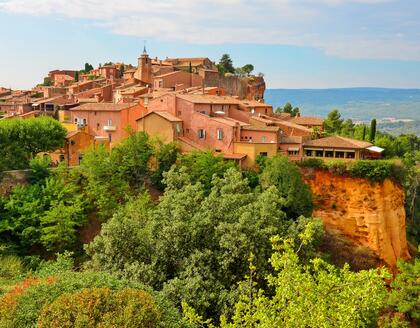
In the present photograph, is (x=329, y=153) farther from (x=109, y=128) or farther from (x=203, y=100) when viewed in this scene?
(x=109, y=128)

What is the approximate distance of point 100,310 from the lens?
43.4 feet

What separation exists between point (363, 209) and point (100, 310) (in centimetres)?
2786

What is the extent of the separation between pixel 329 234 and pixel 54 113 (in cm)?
3589

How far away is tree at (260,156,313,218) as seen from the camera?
114ft

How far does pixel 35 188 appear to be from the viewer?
112 ft

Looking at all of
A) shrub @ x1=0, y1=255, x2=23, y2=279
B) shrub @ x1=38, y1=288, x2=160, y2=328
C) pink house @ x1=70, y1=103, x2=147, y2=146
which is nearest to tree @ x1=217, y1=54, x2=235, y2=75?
pink house @ x1=70, y1=103, x2=147, y2=146

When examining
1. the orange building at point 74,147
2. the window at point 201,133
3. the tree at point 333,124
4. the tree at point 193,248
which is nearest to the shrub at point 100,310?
the tree at point 193,248

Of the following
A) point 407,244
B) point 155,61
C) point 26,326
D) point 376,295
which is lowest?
point 407,244

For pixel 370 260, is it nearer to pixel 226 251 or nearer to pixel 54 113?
pixel 226 251

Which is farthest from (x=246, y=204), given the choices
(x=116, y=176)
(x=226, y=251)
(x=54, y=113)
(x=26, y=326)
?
(x=54, y=113)

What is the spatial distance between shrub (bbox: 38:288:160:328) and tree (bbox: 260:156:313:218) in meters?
21.9

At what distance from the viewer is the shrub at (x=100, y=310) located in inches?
503

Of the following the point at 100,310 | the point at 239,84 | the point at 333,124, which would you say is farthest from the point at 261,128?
the point at 239,84

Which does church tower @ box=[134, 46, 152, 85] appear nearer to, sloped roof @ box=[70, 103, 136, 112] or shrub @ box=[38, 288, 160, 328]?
sloped roof @ box=[70, 103, 136, 112]
